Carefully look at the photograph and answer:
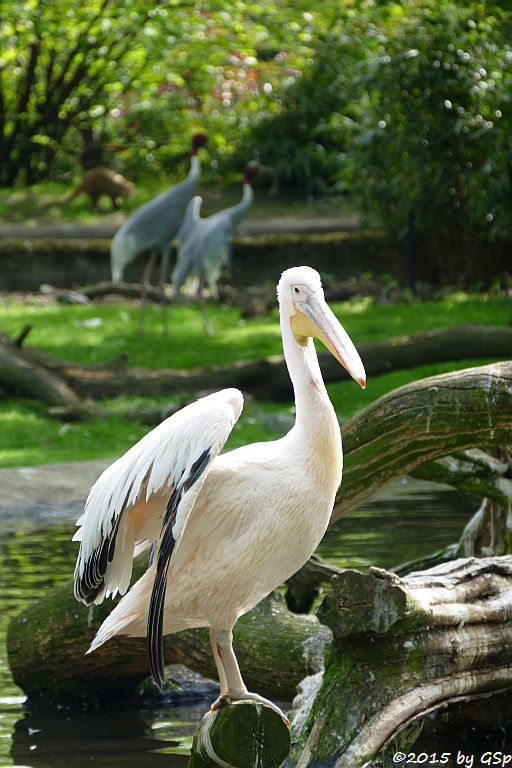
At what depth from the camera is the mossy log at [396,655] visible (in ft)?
10.6

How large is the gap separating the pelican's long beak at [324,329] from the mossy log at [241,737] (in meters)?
0.90

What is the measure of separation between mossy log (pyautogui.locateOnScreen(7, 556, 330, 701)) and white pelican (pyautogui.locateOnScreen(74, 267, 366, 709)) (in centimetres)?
98

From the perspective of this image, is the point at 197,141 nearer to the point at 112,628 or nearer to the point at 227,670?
the point at 112,628

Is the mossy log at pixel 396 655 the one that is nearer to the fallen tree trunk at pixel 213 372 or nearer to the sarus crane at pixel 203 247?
the fallen tree trunk at pixel 213 372

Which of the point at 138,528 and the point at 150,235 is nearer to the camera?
the point at 138,528

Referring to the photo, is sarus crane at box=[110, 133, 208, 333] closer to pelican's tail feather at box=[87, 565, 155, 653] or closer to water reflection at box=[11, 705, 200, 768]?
water reflection at box=[11, 705, 200, 768]

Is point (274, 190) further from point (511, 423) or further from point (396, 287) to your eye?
point (511, 423)

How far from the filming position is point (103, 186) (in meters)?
17.4

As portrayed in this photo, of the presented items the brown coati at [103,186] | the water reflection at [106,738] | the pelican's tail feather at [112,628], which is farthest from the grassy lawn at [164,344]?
the pelican's tail feather at [112,628]

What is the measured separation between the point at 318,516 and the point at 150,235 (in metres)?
8.79

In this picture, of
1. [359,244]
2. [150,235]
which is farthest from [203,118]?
[150,235]

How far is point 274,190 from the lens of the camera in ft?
62.1

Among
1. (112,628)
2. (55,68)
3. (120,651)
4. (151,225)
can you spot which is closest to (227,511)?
(112,628)

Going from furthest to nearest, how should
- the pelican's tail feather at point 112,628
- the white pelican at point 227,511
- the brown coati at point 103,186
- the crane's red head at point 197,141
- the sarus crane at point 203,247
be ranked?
1. the brown coati at point 103,186
2. the crane's red head at point 197,141
3. the sarus crane at point 203,247
4. the pelican's tail feather at point 112,628
5. the white pelican at point 227,511
